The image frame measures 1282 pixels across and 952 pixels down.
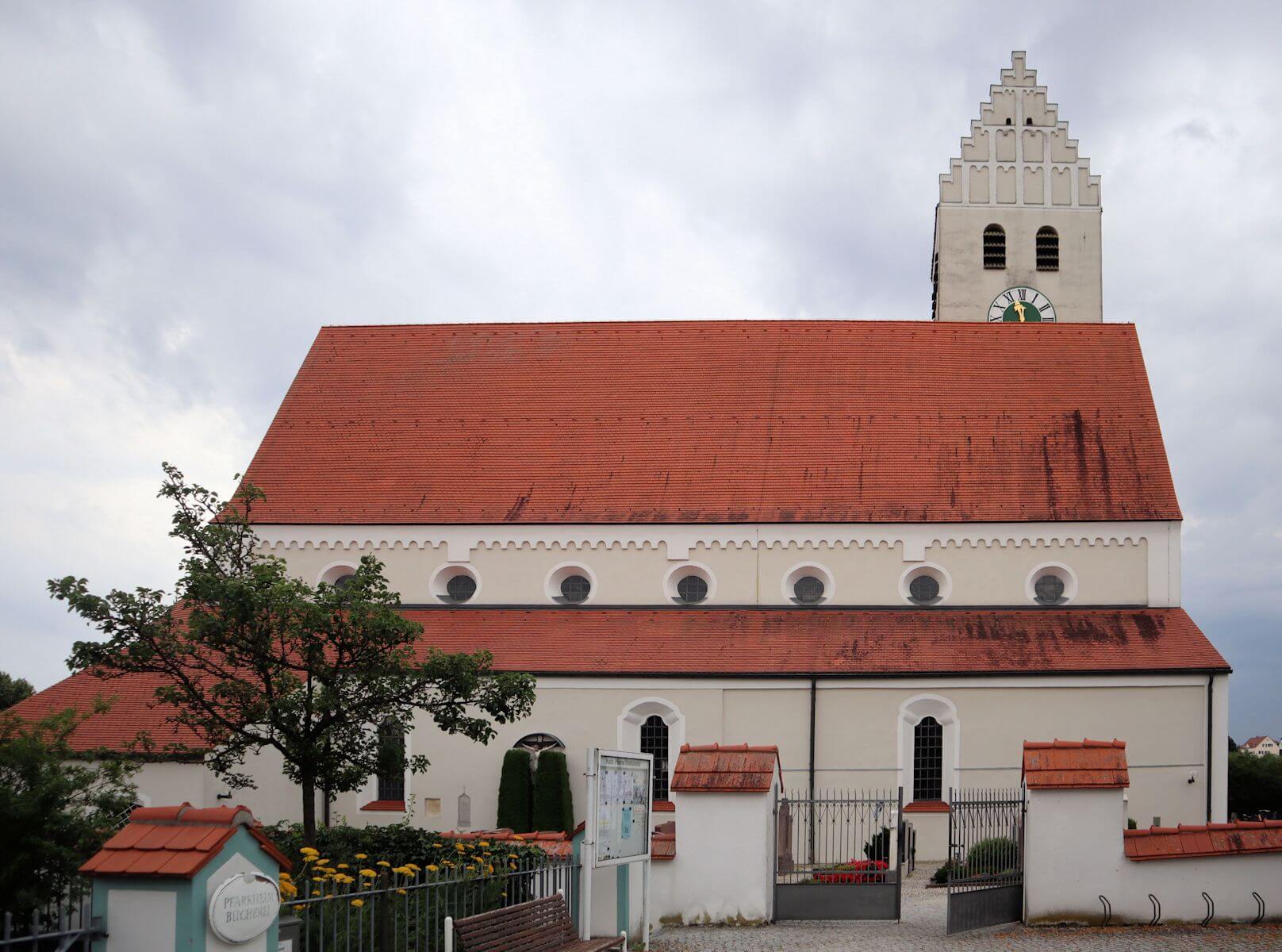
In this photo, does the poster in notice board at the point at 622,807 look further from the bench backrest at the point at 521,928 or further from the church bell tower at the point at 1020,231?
the church bell tower at the point at 1020,231

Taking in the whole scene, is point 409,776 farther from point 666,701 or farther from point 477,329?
point 477,329

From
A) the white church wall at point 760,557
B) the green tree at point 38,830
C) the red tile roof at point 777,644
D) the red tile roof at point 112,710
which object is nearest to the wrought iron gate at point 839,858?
the red tile roof at point 777,644

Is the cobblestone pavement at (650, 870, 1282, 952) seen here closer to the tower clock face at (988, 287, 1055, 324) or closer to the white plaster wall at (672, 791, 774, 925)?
the white plaster wall at (672, 791, 774, 925)

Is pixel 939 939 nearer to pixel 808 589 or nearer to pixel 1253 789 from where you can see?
pixel 808 589

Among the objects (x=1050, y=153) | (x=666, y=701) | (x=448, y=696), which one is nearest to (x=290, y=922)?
(x=448, y=696)

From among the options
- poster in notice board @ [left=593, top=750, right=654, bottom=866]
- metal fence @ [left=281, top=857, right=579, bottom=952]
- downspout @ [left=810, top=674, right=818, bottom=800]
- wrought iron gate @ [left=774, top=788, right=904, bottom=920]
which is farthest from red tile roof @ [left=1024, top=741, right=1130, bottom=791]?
downspout @ [left=810, top=674, right=818, bottom=800]

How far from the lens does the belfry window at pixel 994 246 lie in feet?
130

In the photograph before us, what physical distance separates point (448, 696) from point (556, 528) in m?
9.97

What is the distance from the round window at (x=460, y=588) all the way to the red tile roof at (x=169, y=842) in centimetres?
2215

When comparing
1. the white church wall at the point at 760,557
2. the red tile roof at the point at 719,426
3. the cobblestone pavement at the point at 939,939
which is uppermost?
the red tile roof at the point at 719,426

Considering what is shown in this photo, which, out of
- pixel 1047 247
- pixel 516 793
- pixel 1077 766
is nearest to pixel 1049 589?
pixel 516 793

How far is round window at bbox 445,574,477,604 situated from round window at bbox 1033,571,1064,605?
12.6m

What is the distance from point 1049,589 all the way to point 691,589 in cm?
788

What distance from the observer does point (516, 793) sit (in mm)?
27766
